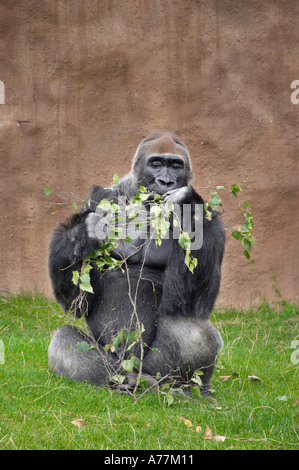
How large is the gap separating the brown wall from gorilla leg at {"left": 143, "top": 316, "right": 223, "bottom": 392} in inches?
134

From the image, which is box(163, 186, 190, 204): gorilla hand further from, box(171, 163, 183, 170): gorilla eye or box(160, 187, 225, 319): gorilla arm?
box(171, 163, 183, 170): gorilla eye

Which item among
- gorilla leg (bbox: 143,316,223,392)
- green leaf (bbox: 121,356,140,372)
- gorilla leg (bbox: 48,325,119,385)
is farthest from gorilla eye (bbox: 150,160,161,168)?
green leaf (bbox: 121,356,140,372)

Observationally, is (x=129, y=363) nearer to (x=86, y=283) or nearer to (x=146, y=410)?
(x=146, y=410)

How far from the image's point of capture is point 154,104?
7676 mm

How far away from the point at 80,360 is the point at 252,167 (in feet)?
13.3

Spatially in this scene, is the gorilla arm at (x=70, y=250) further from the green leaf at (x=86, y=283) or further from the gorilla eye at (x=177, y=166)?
the gorilla eye at (x=177, y=166)

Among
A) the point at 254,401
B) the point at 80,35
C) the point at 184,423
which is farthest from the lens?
the point at 80,35

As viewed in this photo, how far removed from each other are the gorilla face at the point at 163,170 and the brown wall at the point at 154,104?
2.89 m

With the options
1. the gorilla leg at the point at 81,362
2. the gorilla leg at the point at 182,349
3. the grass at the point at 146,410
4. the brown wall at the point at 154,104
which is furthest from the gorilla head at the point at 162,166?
the brown wall at the point at 154,104

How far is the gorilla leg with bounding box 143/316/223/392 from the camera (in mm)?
4176
